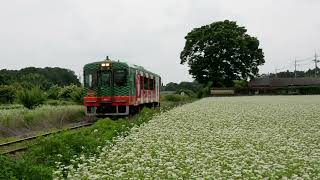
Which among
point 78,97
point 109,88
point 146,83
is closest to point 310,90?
point 78,97

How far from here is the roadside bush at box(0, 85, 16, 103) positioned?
1672 inches

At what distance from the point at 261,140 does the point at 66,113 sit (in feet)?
51.0

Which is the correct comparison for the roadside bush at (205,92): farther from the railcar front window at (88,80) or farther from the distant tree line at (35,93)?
the railcar front window at (88,80)

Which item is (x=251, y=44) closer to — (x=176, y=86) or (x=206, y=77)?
(x=206, y=77)

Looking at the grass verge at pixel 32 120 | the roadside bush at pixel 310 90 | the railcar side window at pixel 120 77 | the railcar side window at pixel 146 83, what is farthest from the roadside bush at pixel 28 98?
the roadside bush at pixel 310 90

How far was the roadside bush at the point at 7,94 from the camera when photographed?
42469 millimetres

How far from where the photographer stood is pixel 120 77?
26.6m

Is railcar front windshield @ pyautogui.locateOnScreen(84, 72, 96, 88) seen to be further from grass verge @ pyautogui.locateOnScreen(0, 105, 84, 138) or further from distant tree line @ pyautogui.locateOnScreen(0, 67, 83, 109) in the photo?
distant tree line @ pyautogui.locateOnScreen(0, 67, 83, 109)

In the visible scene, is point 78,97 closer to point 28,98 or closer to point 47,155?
point 28,98

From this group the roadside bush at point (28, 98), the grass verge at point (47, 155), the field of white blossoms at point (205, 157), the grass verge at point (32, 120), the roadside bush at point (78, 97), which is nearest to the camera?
the grass verge at point (47, 155)

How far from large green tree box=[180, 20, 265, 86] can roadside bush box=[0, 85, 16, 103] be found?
40.8 metres

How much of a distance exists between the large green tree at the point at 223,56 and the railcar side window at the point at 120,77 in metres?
55.0

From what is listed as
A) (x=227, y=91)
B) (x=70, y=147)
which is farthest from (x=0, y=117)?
(x=227, y=91)

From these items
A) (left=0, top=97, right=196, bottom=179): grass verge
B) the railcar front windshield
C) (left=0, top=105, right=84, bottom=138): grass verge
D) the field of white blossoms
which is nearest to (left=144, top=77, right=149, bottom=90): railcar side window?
(left=0, top=105, right=84, bottom=138): grass verge
